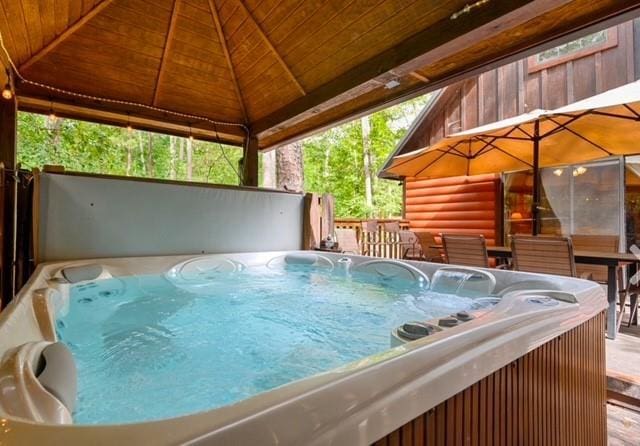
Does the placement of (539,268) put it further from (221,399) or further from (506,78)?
(506,78)

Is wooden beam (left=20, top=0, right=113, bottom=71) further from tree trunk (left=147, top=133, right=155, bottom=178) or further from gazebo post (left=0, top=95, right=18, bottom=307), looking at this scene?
tree trunk (left=147, top=133, right=155, bottom=178)

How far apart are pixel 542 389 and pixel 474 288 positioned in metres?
1.26

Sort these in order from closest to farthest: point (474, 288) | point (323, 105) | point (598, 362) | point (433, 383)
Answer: point (433, 383) < point (598, 362) < point (474, 288) < point (323, 105)

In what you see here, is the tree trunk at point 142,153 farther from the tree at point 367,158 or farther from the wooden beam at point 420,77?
the wooden beam at point 420,77

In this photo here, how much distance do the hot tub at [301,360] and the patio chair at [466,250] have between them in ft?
2.14

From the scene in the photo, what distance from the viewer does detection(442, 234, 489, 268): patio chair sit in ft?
9.95

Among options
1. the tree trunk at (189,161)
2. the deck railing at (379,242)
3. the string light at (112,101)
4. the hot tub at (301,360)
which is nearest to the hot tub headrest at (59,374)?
the hot tub at (301,360)

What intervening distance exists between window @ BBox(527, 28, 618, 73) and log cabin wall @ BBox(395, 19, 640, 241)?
1 cm

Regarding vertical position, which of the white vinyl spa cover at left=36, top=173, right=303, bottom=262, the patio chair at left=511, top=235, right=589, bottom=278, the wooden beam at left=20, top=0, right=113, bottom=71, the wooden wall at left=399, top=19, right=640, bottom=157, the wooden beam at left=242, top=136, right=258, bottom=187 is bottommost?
the patio chair at left=511, top=235, right=589, bottom=278

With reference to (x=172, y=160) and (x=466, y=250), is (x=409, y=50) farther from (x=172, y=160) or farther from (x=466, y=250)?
(x=172, y=160)

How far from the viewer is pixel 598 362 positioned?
1534mm

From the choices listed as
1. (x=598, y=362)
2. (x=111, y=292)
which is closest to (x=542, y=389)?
(x=598, y=362)

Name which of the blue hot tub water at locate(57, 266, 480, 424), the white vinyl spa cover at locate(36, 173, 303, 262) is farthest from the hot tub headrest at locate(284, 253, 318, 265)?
the blue hot tub water at locate(57, 266, 480, 424)

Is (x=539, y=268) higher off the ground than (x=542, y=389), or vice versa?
(x=539, y=268)
